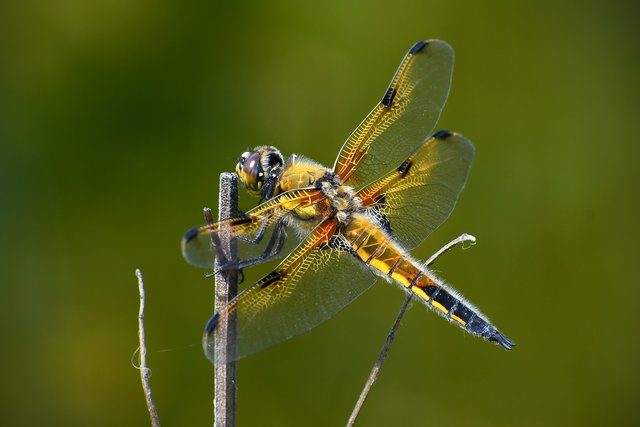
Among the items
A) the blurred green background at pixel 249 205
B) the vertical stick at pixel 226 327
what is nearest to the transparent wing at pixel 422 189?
the vertical stick at pixel 226 327

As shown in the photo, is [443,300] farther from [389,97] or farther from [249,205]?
[249,205]

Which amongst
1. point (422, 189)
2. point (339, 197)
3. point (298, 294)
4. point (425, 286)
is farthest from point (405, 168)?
point (298, 294)

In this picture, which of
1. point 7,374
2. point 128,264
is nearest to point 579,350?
point 128,264

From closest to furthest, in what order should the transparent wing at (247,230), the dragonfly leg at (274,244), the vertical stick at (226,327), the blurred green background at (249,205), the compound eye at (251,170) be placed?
1. the vertical stick at (226,327)
2. the transparent wing at (247,230)
3. the dragonfly leg at (274,244)
4. the compound eye at (251,170)
5. the blurred green background at (249,205)

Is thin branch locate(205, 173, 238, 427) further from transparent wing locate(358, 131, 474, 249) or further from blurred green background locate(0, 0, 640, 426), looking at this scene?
blurred green background locate(0, 0, 640, 426)

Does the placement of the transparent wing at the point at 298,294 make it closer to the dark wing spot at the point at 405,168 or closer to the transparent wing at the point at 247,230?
the transparent wing at the point at 247,230

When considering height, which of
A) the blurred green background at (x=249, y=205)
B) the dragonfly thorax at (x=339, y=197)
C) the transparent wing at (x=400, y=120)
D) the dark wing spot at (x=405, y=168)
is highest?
the transparent wing at (x=400, y=120)

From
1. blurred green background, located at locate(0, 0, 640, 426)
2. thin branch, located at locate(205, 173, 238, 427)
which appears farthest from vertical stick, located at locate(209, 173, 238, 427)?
blurred green background, located at locate(0, 0, 640, 426)
